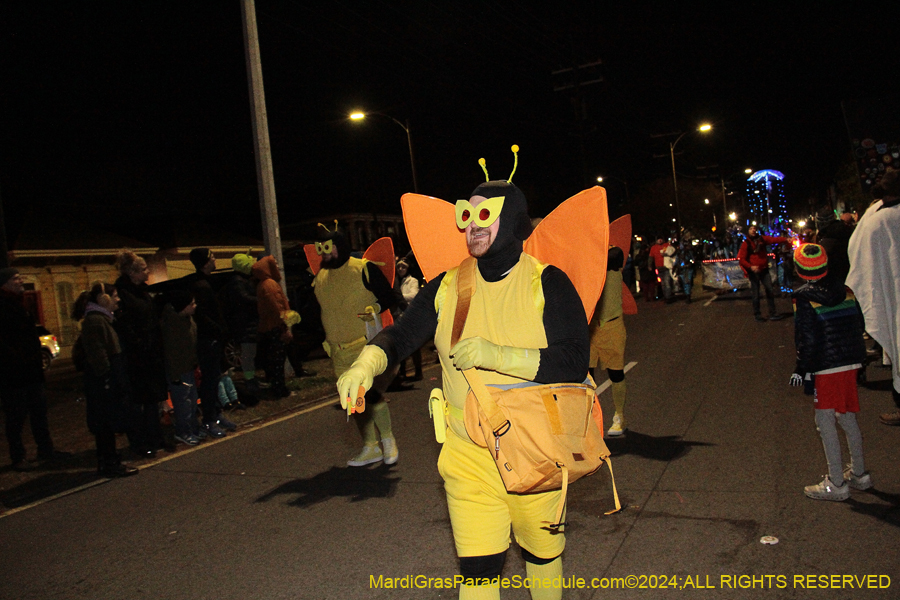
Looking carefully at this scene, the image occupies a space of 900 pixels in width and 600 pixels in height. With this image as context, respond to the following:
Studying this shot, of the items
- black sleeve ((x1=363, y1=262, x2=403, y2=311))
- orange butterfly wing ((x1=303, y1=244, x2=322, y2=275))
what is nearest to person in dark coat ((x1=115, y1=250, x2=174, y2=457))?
orange butterfly wing ((x1=303, y1=244, x2=322, y2=275))

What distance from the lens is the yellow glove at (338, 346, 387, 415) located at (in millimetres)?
2508

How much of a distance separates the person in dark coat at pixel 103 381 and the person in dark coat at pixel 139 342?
0.65 ft

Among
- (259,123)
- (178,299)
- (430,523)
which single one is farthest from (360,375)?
(259,123)

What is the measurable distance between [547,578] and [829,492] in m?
2.56

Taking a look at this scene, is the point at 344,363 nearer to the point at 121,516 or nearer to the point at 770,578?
the point at 121,516

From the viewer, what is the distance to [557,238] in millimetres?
2873

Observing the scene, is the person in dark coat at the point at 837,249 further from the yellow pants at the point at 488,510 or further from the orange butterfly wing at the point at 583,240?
Result: the yellow pants at the point at 488,510

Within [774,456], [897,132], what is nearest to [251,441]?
[774,456]

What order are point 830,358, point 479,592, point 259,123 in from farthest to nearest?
point 259,123 < point 830,358 < point 479,592

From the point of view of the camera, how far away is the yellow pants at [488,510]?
267 cm

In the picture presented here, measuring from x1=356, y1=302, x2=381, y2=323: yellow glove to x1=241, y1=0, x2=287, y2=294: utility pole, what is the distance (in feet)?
19.5

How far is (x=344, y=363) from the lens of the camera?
20.1ft

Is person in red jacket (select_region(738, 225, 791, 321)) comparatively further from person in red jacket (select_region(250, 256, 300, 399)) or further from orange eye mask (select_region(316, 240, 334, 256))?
orange eye mask (select_region(316, 240, 334, 256))

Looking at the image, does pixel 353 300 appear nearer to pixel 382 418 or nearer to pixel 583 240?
pixel 382 418
